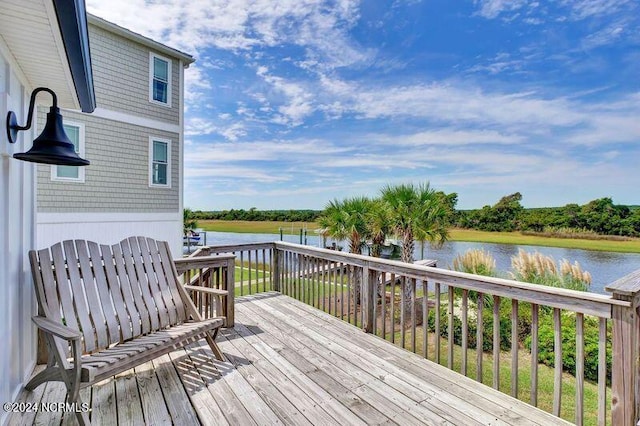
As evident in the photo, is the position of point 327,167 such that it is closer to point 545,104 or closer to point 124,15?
point 545,104

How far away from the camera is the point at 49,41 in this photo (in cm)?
189

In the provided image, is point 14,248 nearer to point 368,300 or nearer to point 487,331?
point 368,300

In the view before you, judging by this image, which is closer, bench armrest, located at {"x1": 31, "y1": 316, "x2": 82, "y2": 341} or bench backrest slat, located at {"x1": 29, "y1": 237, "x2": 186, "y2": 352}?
bench armrest, located at {"x1": 31, "y1": 316, "x2": 82, "y2": 341}

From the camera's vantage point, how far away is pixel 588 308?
1995 millimetres

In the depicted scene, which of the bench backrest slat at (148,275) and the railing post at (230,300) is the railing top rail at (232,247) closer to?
the railing post at (230,300)

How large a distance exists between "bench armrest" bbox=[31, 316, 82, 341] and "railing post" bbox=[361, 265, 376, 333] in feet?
8.62

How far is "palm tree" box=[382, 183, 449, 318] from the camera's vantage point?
25.6ft

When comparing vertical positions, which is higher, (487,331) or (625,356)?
(625,356)

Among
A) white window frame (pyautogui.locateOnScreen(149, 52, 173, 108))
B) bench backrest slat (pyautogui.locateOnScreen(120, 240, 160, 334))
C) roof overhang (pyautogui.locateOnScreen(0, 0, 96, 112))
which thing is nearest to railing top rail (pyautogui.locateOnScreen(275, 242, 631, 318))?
bench backrest slat (pyautogui.locateOnScreen(120, 240, 160, 334))

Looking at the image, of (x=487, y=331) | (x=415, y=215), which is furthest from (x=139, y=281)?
(x=415, y=215)

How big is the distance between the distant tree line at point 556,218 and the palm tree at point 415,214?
3.14ft

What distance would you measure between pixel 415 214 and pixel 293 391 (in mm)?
6161

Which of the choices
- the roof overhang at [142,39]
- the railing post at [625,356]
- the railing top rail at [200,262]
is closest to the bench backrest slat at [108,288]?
the railing top rail at [200,262]

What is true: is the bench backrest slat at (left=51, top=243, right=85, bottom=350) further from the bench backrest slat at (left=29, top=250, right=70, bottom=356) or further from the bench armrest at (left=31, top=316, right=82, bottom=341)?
the bench armrest at (left=31, top=316, right=82, bottom=341)
